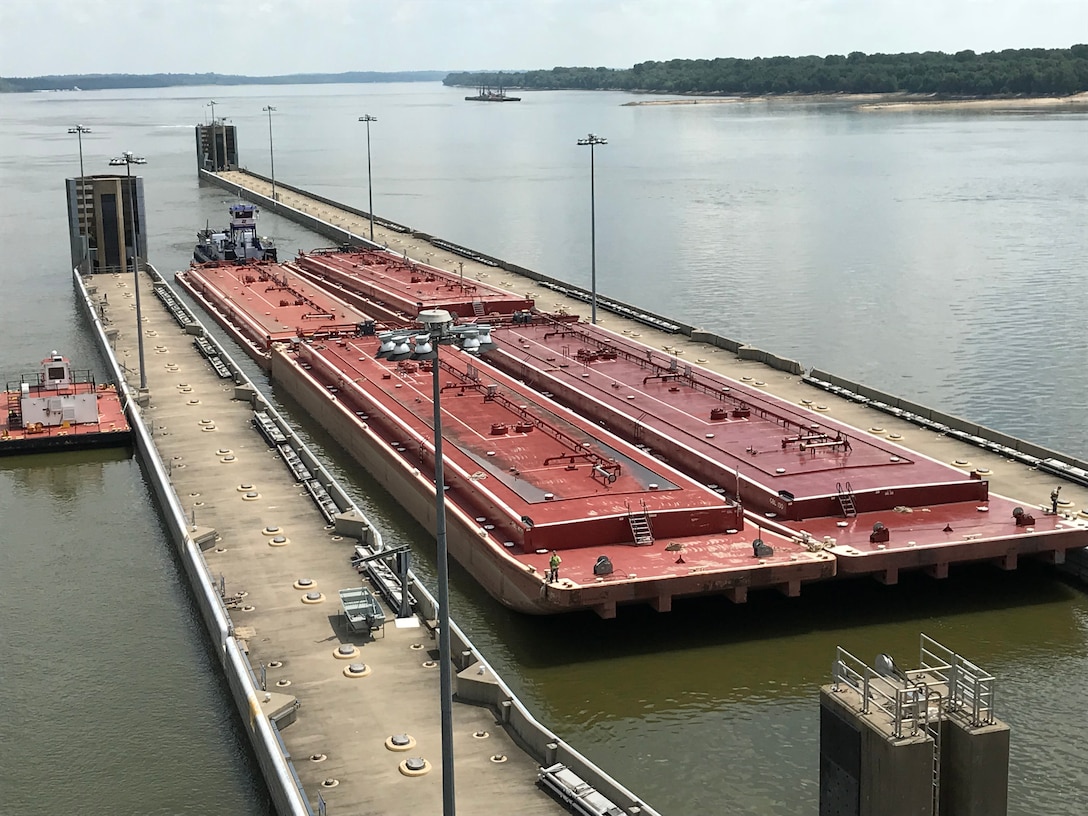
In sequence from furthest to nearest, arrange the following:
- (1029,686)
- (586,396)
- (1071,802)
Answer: (586,396) → (1029,686) → (1071,802)

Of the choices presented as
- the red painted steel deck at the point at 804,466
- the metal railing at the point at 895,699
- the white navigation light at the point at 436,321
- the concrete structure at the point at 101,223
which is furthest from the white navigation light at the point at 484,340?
the concrete structure at the point at 101,223

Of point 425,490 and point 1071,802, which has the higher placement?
point 425,490

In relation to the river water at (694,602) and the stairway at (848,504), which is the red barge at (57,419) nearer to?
the river water at (694,602)

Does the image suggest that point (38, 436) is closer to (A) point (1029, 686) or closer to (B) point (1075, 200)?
(A) point (1029, 686)

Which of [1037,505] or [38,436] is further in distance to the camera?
[38,436]

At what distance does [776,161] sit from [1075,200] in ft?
154

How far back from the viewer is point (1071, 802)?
70.9 ft

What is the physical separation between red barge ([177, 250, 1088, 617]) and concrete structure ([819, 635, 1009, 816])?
7.56m

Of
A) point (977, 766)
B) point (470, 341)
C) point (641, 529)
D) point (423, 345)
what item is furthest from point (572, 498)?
point (977, 766)

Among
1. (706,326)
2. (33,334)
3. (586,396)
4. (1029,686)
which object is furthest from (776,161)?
(1029,686)

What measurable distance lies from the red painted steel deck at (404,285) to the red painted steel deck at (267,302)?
4.48ft

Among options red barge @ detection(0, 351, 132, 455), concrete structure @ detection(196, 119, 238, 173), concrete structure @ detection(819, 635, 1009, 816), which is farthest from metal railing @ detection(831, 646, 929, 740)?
concrete structure @ detection(196, 119, 238, 173)

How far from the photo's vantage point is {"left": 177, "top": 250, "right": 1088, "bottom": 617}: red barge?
27.9 m

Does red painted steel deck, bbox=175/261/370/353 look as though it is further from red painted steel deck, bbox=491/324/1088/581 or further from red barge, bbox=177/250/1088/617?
red painted steel deck, bbox=491/324/1088/581
